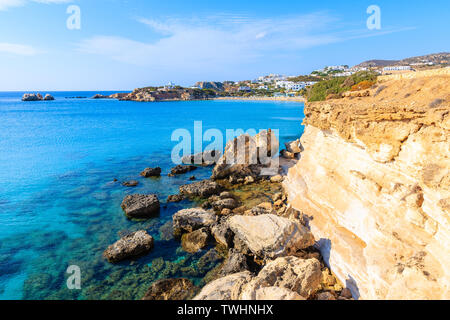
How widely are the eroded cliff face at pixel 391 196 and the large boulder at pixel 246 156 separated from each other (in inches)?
313

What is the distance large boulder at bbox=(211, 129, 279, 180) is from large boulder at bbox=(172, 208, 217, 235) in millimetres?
7552

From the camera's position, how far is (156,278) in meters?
10.9

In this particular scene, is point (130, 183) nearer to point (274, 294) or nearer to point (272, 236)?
point (272, 236)

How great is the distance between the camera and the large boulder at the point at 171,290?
9766 millimetres

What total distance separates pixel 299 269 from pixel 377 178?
6158mm

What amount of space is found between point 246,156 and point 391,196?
574 inches

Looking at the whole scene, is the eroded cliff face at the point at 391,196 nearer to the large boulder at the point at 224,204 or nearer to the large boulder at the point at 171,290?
the large boulder at the point at 224,204

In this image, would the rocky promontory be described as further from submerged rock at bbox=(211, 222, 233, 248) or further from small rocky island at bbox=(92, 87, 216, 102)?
submerged rock at bbox=(211, 222, 233, 248)

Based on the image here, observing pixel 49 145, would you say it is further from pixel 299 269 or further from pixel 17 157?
pixel 299 269

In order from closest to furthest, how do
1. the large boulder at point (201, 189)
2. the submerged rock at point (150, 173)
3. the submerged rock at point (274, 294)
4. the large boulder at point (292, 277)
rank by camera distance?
1. the submerged rock at point (274, 294)
2. the large boulder at point (292, 277)
3. the large boulder at point (201, 189)
4. the submerged rock at point (150, 173)

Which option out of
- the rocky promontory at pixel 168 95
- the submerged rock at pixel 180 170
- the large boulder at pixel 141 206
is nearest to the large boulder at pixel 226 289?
the large boulder at pixel 141 206

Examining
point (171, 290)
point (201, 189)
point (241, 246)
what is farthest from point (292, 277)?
point (201, 189)

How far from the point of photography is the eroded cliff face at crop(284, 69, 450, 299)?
26.5ft
